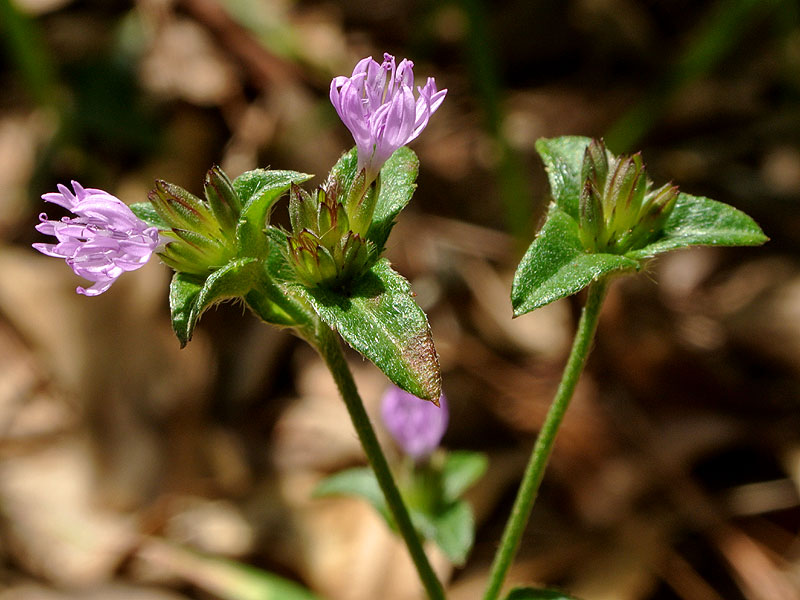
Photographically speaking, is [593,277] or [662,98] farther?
[662,98]

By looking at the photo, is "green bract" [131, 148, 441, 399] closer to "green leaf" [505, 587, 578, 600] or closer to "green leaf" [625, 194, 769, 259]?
"green leaf" [625, 194, 769, 259]

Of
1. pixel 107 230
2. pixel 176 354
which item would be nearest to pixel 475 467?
pixel 107 230

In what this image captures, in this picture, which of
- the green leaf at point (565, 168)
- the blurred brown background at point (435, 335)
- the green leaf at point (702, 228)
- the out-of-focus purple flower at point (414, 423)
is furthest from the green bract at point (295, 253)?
the blurred brown background at point (435, 335)

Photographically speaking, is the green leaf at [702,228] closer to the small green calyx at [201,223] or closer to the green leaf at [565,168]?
the green leaf at [565,168]

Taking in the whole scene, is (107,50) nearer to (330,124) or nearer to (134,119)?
(134,119)

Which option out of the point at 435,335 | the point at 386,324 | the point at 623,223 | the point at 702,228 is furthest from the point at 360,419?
the point at 435,335
